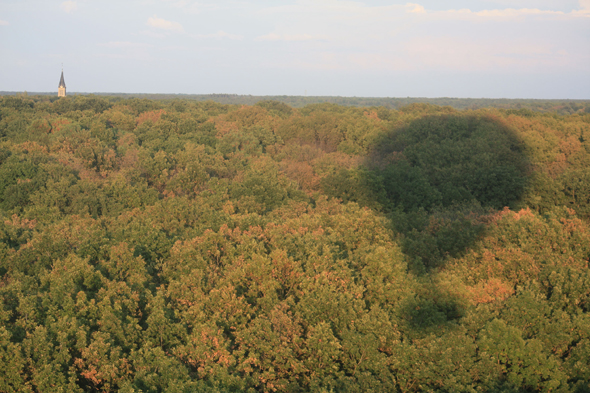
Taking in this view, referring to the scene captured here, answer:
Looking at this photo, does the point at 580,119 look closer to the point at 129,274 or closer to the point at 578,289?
the point at 578,289

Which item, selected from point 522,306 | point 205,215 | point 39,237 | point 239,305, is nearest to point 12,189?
point 39,237

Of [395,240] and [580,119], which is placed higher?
[580,119]

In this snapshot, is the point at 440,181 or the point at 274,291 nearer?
the point at 274,291

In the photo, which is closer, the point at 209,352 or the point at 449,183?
the point at 209,352

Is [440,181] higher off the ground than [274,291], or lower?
higher

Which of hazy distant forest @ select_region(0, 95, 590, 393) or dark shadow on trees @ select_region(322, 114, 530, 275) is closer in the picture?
hazy distant forest @ select_region(0, 95, 590, 393)

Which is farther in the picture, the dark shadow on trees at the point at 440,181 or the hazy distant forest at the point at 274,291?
the dark shadow on trees at the point at 440,181

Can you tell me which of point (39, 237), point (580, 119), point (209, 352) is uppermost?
point (580, 119)

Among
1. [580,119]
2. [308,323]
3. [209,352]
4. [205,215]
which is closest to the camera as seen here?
[209,352]

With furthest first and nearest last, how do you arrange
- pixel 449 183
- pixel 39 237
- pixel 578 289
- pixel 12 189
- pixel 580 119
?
1. pixel 580 119
2. pixel 449 183
3. pixel 12 189
4. pixel 39 237
5. pixel 578 289
